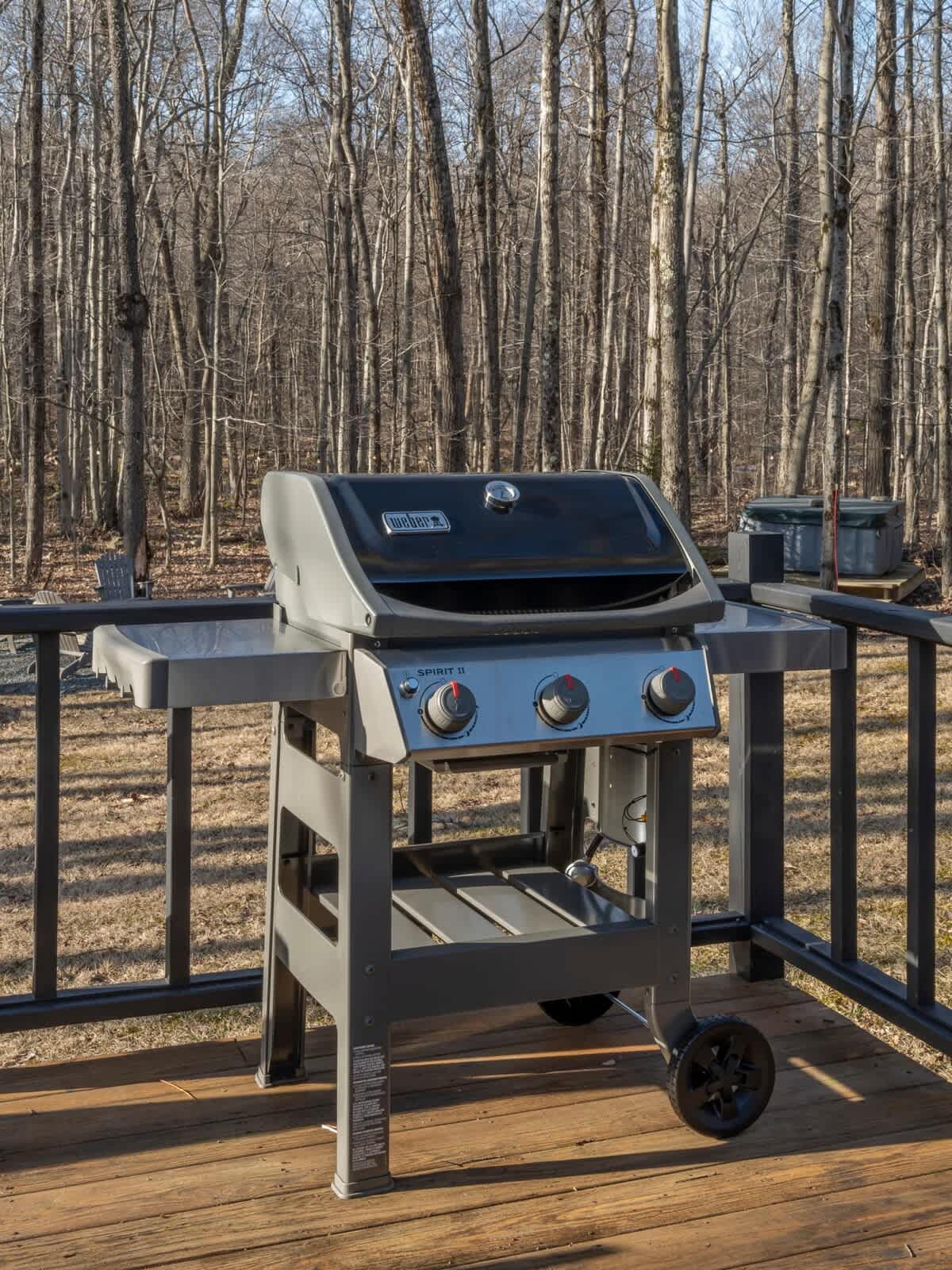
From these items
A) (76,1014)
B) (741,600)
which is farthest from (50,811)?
(741,600)

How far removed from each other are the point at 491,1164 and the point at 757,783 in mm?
1103

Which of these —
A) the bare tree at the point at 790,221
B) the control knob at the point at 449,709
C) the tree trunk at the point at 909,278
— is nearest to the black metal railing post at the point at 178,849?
the control knob at the point at 449,709

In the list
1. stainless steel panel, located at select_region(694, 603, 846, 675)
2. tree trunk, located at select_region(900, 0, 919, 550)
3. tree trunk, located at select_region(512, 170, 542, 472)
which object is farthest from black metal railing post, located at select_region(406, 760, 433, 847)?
tree trunk, located at select_region(900, 0, 919, 550)

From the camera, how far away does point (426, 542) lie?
73.6 inches

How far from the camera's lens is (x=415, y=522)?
1884 mm

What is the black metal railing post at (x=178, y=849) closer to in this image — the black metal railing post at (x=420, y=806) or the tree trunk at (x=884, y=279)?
the black metal railing post at (x=420, y=806)

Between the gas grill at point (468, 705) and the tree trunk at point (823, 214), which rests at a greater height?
the tree trunk at point (823, 214)

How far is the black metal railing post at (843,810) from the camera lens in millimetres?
2508

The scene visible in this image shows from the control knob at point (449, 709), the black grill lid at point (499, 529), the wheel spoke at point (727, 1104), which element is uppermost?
the black grill lid at point (499, 529)

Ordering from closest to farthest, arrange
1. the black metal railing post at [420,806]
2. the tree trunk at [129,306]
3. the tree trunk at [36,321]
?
1. the black metal railing post at [420,806]
2. the tree trunk at [129,306]
3. the tree trunk at [36,321]

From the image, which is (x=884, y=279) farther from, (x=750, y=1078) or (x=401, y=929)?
(x=401, y=929)

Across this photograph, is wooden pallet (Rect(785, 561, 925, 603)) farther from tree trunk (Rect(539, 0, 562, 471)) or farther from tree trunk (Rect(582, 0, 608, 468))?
tree trunk (Rect(582, 0, 608, 468))

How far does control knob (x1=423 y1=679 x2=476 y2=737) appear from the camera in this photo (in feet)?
5.81

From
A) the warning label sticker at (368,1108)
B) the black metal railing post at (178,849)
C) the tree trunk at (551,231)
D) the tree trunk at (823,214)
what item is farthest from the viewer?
the tree trunk at (551,231)
